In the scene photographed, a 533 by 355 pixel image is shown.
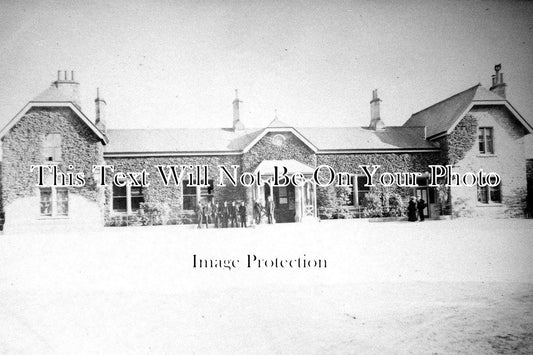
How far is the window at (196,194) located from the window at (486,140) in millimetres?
4157

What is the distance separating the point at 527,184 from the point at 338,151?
2885 millimetres

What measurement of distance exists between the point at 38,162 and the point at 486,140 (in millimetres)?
6957

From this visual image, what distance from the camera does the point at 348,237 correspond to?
14.7ft

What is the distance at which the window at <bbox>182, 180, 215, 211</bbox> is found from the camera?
4522 millimetres

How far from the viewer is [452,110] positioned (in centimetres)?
500

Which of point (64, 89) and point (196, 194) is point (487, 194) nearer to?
point (196, 194)

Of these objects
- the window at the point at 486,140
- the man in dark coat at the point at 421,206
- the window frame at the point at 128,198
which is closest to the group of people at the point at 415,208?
the man in dark coat at the point at 421,206

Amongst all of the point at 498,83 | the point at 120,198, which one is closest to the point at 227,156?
the point at 120,198

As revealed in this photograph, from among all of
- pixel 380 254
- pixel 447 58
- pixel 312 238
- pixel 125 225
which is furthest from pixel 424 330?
pixel 125 225

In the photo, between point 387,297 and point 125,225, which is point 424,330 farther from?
point 125,225

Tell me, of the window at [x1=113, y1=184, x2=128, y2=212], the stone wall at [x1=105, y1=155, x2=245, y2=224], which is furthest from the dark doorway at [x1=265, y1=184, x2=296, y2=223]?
the window at [x1=113, y1=184, x2=128, y2=212]

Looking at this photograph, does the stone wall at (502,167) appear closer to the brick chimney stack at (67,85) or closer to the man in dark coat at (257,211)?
the man in dark coat at (257,211)

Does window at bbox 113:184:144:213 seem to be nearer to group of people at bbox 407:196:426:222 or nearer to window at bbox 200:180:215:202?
window at bbox 200:180:215:202

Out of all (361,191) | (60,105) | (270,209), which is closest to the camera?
(60,105)
